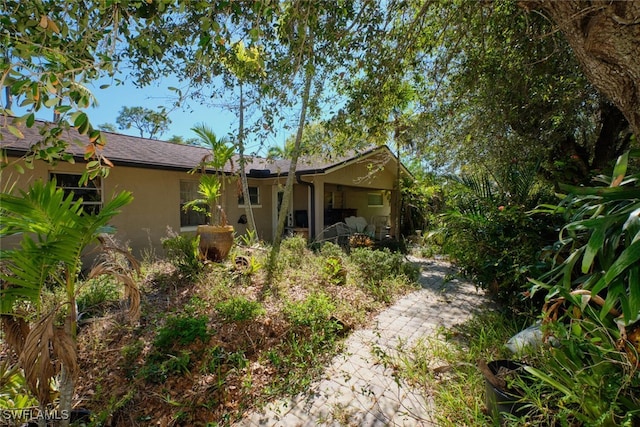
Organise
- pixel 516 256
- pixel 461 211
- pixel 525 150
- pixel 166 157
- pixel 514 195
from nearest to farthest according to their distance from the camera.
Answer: pixel 516 256 → pixel 514 195 → pixel 461 211 → pixel 525 150 → pixel 166 157

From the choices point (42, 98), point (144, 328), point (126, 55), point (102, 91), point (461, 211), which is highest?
point (126, 55)

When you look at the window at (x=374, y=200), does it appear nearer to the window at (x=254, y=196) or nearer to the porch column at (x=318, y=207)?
the porch column at (x=318, y=207)

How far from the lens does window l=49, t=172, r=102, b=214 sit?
6.88 meters

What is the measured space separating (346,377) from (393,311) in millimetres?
2143

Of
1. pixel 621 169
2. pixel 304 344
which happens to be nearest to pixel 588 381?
pixel 621 169

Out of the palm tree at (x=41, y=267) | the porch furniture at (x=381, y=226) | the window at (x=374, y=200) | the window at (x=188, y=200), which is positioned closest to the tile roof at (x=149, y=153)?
the window at (x=188, y=200)

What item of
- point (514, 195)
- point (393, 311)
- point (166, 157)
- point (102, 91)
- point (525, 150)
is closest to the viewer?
point (102, 91)

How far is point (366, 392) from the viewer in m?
2.95

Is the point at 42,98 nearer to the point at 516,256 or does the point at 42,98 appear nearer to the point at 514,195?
the point at 516,256

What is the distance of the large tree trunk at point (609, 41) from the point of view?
2023 mm

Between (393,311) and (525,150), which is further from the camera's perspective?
(525,150)

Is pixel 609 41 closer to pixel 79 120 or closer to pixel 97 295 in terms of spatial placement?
pixel 79 120

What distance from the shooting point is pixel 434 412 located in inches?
102

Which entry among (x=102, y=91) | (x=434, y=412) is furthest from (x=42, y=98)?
(x=434, y=412)
